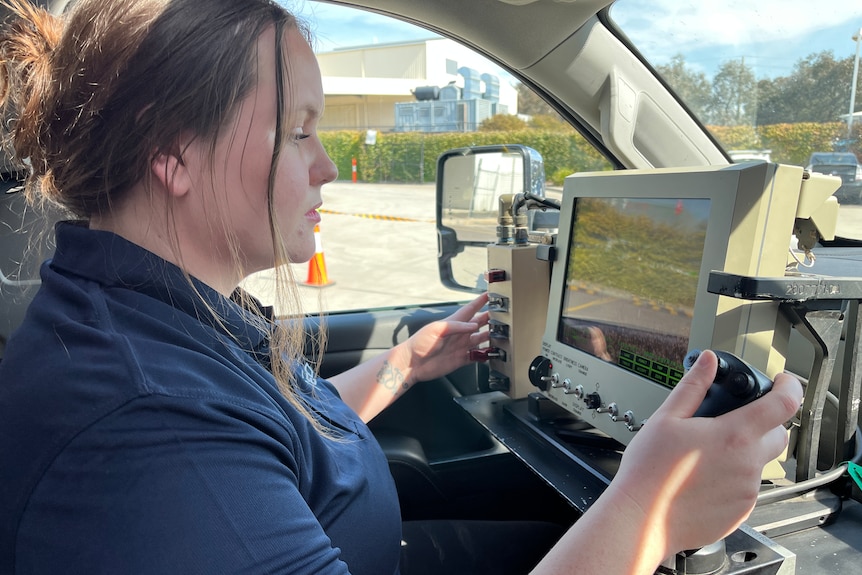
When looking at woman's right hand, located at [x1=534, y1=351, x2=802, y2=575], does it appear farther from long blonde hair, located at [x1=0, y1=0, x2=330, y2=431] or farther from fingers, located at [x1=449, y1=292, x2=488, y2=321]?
fingers, located at [x1=449, y1=292, x2=488, y2=321]

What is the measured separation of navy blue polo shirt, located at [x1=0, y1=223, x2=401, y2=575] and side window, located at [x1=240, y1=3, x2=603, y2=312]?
0.29 meters

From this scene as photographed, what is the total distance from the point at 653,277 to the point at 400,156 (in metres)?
11.2

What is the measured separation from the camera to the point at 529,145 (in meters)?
2.83

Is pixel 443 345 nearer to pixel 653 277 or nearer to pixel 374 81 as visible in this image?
pixel 653 277

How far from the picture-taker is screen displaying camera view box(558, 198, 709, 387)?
45.5 inches

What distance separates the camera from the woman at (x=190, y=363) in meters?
0.66

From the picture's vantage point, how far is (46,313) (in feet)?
2.52

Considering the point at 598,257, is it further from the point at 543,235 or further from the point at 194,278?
the point at 194,278

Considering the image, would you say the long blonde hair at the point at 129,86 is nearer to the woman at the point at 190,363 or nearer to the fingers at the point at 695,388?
the woman at the point at 190,363

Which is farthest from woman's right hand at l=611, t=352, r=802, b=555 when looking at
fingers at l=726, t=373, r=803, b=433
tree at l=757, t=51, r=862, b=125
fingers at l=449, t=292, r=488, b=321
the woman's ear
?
tree at l=757, t=51, r=862, b=125

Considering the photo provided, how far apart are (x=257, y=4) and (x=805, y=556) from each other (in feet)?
4.27

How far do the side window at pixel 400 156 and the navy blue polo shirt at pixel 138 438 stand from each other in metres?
0.29

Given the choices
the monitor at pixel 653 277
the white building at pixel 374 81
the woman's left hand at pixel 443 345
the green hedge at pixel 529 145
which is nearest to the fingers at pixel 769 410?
the monitor at pixel 653 277

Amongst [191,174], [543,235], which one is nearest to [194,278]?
[191,174]
